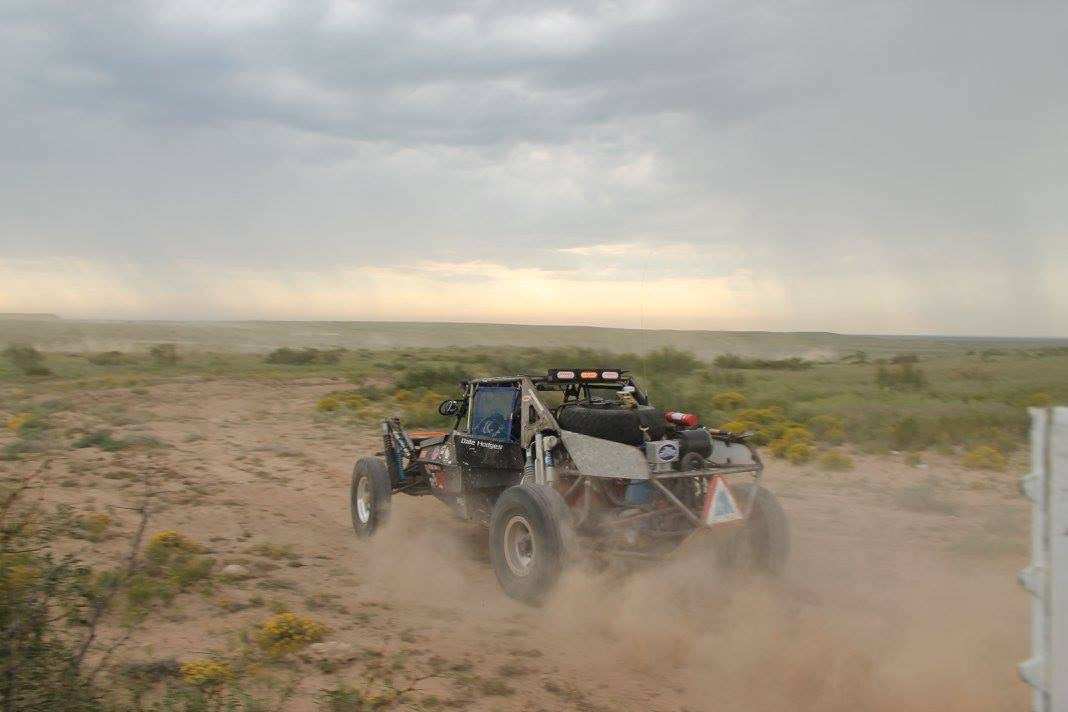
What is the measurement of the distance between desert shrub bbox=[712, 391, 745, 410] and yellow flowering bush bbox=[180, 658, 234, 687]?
16.6 metres

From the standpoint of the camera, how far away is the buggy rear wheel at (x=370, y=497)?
338 inches

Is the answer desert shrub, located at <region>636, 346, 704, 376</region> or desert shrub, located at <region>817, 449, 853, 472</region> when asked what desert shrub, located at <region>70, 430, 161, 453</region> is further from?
desert shrub, located at <region>636, 346, 704, 376</region>

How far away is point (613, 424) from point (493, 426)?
4.61 ft

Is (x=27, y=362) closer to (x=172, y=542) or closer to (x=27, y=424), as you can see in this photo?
(x=27, y=424)

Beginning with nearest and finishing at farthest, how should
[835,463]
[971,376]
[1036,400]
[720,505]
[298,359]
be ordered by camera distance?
1. [720,505]
2. [835,463]
3. [1036,400]
4. [971,376]
5. [298,359]

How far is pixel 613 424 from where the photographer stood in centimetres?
684

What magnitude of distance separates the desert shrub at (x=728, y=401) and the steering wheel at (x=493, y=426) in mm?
13190

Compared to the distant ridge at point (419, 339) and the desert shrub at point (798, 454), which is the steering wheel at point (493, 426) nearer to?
the desert shrub at point (798, 454)

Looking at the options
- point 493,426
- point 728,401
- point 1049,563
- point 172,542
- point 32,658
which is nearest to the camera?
point 1049,563

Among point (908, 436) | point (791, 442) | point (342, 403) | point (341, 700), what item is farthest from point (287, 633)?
point (342, 403)

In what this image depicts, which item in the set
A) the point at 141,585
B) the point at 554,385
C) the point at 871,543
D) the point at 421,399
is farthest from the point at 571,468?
the point at 421,399

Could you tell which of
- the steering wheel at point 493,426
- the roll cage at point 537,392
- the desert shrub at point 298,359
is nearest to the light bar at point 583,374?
the roll cage at point 537,392

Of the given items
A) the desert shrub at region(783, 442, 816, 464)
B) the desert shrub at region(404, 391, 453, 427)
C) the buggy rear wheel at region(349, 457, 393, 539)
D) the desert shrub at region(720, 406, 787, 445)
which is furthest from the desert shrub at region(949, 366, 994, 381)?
the buggy rear wheel at region(349, 457, 393, 539)

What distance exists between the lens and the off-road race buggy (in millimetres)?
6457
